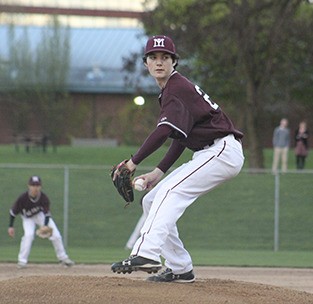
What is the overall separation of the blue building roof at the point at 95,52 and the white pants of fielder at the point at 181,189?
4091 centimetres

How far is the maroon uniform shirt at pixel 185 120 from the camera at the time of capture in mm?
8734

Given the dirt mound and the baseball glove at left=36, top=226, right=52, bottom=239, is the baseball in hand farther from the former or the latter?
the baseball glove at left=36, top=226, right=52, bottom=239

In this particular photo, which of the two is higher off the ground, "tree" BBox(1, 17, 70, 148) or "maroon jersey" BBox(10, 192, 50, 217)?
"tree" BBox(1, 17, 70, 148)

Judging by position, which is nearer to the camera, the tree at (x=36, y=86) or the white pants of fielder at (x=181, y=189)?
the white pants of fielder at (x=181, y=189)

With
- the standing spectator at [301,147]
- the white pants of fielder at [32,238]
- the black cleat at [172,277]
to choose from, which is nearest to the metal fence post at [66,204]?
the white pants of fielder at [32,238]

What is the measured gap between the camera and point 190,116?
29.2 ft

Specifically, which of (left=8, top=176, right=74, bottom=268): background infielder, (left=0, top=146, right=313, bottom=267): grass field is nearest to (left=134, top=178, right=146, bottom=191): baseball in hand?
(left=8, top=176, right=74, bottom=268): background infielder

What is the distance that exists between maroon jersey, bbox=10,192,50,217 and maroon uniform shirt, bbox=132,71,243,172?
8878 mm

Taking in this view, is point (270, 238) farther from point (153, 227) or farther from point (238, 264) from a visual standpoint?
point (153, 227)

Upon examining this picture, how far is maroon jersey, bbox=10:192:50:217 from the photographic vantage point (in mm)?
17875

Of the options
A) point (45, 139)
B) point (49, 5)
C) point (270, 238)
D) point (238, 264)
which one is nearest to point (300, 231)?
point (270, 238)

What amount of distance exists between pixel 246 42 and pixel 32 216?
13614mm

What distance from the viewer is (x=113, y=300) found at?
852 centimetres

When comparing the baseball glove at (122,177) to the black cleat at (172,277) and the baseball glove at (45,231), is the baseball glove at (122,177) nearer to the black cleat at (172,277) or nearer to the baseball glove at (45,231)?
the black cleat at (172,277)
